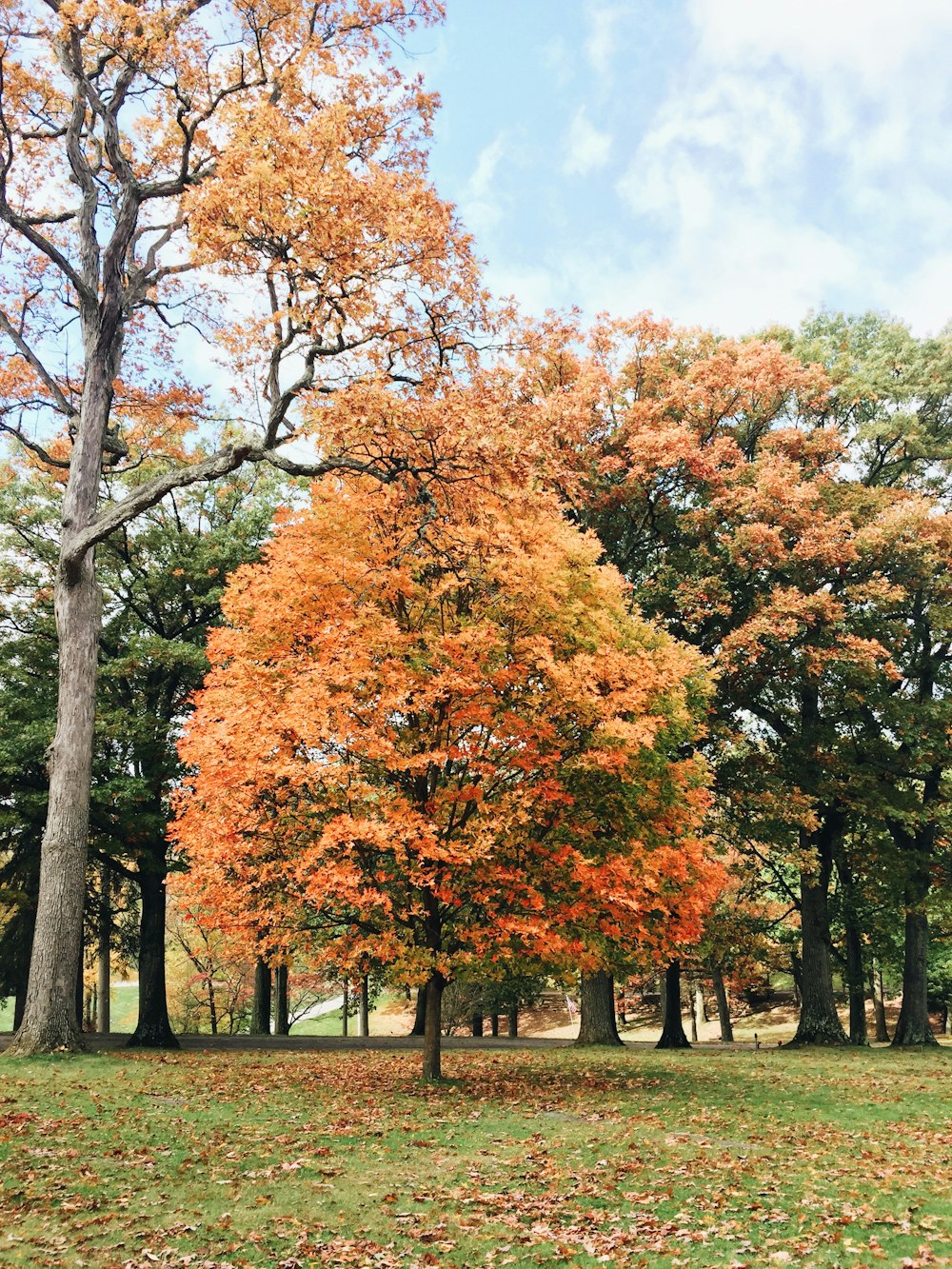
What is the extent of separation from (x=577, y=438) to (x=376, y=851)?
14499 mm

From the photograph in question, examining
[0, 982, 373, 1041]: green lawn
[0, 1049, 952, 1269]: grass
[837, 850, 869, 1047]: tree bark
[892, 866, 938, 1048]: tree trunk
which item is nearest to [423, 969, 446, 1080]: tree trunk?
[0, 1049, 952, 1269]: grass

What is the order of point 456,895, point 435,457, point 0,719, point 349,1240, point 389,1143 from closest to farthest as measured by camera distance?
point 349,1240
point 389,1143
point 435,457
point 456,895
point 0,719

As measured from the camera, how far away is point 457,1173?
898 cm

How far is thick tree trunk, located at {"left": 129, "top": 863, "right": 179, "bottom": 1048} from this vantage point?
2400 centimetres

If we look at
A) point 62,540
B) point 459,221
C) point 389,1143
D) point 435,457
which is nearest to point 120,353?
point 62,540

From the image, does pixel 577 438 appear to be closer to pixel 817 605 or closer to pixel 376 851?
pixel 817 605

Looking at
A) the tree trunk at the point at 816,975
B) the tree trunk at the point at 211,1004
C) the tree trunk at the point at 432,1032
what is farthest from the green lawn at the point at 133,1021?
the tree trunk at the point at 432,1032

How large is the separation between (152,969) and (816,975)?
18927mm

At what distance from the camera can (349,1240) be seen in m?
6.89

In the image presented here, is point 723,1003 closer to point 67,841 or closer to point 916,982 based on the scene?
point 916,982

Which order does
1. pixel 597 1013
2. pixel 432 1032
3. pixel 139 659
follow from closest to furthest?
pixel 432 1032, pixel 139 659, pixel 597 1013

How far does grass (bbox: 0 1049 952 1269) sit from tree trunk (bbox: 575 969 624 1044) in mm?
10362

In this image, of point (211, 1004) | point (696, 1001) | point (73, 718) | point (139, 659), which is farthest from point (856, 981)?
point (211, 1004)

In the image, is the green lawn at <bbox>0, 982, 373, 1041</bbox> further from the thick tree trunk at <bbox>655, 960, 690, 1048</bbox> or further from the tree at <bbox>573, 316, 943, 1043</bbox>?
the tree at <bbox>573, 316, 943, 1043</bbox>
